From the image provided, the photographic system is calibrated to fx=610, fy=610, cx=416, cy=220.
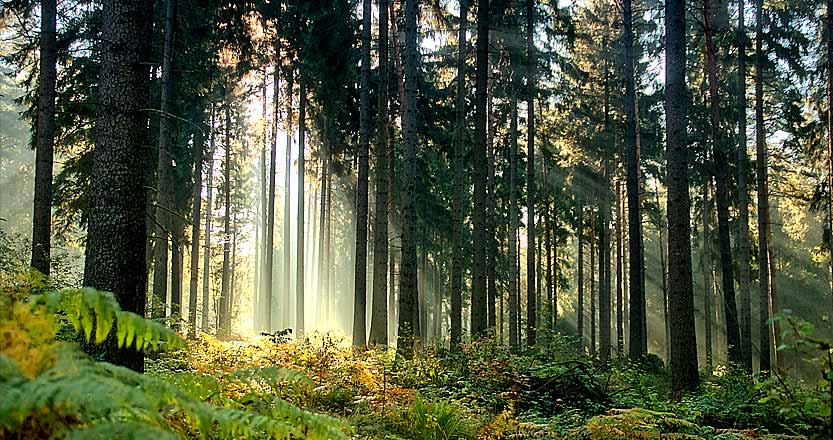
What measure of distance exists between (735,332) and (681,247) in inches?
408

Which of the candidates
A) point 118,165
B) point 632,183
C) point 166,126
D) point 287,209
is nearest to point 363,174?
point 166,126

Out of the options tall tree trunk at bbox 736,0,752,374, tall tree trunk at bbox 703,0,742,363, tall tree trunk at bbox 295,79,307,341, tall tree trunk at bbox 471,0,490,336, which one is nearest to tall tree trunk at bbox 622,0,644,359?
tall tree trunk at bbox 703,0,742,363

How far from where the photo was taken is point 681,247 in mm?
10320

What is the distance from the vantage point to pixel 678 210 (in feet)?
34.0

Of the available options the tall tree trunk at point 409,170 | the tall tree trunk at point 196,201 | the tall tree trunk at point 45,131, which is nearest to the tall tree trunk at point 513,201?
the tall tree trunk at point 409,170

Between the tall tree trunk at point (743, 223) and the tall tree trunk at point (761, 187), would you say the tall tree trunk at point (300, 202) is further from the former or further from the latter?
the tall tree trunk at point (761, 187)

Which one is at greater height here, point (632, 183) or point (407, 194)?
point (632, 183)

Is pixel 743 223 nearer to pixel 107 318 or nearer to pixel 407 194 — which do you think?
pixel 407 194

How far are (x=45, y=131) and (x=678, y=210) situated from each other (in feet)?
39.8

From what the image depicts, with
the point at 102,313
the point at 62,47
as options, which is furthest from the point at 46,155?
the point at 102,313

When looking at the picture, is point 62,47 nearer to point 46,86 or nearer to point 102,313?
point 46,86

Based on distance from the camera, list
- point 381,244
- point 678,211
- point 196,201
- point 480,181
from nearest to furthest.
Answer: point 678,211, point 480,181, point 381,244, point 196,201

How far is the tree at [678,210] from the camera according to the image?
33.8 feet

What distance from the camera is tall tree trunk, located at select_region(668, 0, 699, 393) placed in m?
10.3
